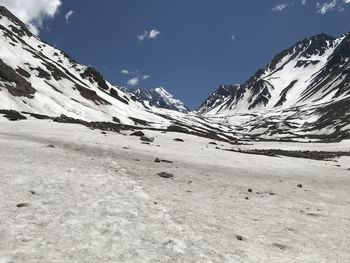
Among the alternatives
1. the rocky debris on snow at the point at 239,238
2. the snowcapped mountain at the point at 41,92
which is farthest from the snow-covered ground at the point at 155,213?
the snowcapped mountain at the point at 41,92

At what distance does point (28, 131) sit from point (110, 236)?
29817 mm

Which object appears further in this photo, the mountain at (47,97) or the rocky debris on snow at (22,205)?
the mountain at (47,97)

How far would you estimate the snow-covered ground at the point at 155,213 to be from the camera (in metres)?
10.8

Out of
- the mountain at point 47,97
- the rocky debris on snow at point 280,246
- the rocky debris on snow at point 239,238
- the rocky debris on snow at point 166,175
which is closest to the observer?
the rocky debris on snow at point 280,246

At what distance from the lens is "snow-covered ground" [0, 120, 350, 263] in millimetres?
10812

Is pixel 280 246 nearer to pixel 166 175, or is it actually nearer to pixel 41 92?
pixel 166 175

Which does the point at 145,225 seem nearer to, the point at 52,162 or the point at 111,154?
the point at 52,162

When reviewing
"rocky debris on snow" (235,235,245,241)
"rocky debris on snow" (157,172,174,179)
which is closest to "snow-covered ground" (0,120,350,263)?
"rocky debris on snow" (235,235,245,241)

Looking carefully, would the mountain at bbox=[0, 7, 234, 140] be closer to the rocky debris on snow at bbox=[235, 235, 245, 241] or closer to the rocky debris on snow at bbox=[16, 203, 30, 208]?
the rocky debris on snow at bbox=[16, 203, 30, 208]

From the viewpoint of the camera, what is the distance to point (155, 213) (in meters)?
14.1

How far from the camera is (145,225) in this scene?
12672 mm

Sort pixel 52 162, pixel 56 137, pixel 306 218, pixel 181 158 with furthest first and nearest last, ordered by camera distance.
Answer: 1. pixel 56 137
2. pixel 181 158
3. pixel 52 162
4. pixel 306 218

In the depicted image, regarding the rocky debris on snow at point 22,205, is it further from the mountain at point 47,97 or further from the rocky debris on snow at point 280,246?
the mountain at point 47,97

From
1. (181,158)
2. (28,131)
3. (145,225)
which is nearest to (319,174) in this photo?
(181,158)
